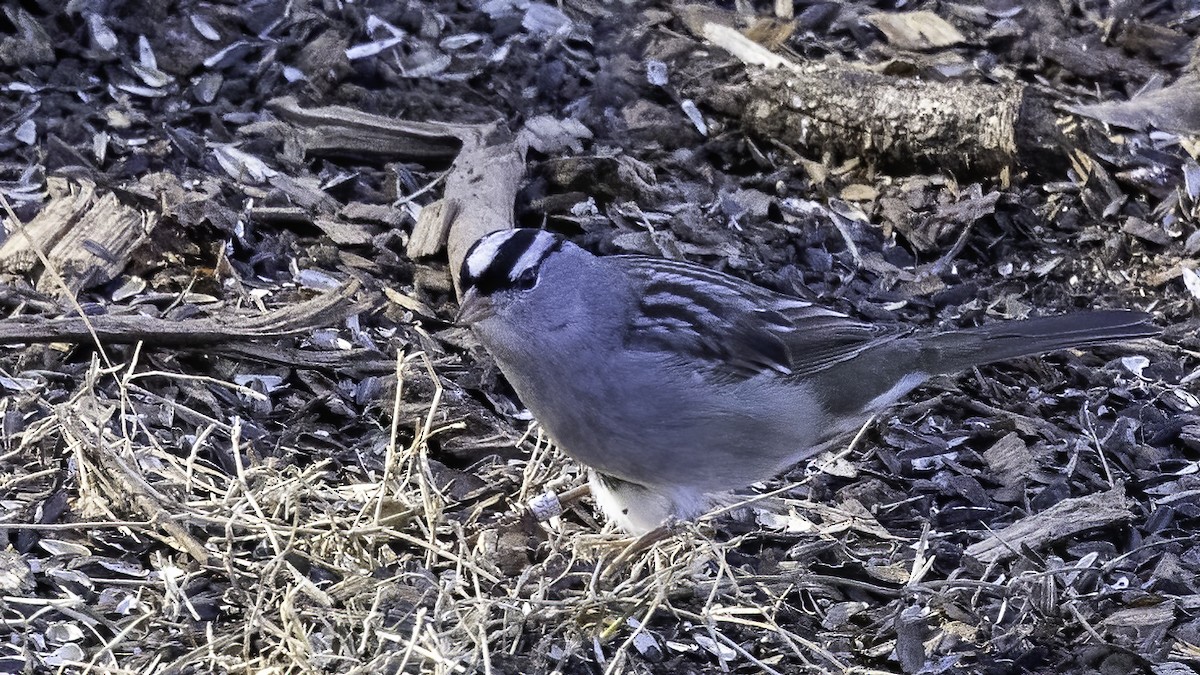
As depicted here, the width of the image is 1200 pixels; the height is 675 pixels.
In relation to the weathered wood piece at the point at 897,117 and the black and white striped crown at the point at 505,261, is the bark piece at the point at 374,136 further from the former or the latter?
the black and white striped crown at the point at 505,261

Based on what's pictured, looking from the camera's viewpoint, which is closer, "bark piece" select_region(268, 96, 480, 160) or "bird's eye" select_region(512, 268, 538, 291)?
"bird's eye" select_region(512, 268, 538, 291)

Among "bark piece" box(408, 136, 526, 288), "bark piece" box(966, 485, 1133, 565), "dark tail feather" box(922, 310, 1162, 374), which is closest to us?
"bark piece" box(966, 485, 1133, 565)

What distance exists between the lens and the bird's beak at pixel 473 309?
3990 mm

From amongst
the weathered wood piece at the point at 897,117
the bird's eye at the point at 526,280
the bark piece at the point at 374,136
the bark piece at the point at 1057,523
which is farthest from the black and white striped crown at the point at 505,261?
the weathered wood piece at the point at 897,117

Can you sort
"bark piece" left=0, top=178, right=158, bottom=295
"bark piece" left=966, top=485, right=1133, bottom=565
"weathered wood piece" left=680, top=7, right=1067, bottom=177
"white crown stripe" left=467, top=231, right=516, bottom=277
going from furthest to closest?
"weathered wood piece" left=680, top=7, right=1067, bottom=177 → "bark piece" left=0, top=178, right=158, bottom=295 → "bark piece" left=966, top=485, right=1133, bottom=565 → "white crown stripe" left=467, top=231, right=516, bottom=277

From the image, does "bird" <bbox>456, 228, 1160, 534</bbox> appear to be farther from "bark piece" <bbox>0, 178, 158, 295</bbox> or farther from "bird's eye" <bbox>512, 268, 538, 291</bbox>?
"bark piece" <bbox>0, 178, 158, 295</bbox>

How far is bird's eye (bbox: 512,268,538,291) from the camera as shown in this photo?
159 inches

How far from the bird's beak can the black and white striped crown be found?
20 millimetres

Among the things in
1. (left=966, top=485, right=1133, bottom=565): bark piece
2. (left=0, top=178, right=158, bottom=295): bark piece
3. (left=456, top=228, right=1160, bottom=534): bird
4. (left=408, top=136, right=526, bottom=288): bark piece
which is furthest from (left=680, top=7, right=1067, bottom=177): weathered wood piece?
(left=0, top=178, right=158, bottom=295): bark piece

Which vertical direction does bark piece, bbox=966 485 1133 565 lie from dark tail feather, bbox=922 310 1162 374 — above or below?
below

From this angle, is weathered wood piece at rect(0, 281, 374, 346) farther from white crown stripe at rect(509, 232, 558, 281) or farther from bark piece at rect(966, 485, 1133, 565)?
bark piece at rect(966, 485, 1133, 565)

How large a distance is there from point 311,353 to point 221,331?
314mm

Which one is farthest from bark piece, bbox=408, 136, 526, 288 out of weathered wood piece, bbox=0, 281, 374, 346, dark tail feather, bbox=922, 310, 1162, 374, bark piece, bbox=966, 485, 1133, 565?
bark piece, bbox=966, 485, 1133, 565

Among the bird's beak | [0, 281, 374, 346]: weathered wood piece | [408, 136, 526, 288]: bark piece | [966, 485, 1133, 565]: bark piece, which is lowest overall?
[0, 281, 374, 346]: weathered wood piece
